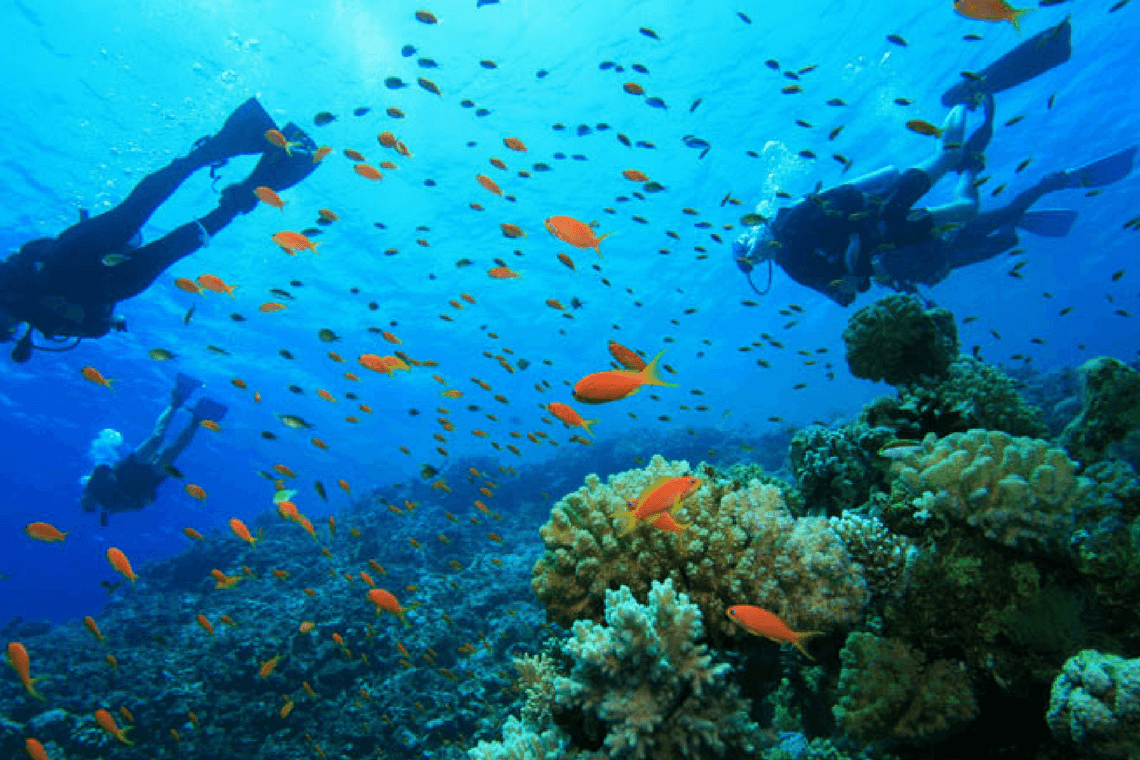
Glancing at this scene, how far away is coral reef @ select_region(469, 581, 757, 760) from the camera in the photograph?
7.20 feet

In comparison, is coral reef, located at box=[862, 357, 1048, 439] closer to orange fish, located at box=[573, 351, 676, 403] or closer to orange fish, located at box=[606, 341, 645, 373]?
orange fish, located at box=[606, 341, 645, 373]

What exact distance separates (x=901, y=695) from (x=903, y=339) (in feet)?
15.1

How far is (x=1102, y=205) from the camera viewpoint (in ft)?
109

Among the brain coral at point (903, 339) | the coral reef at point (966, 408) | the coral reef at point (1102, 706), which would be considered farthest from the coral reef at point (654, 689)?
the brain coral at point (903, 339)

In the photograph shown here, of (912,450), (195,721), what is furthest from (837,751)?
(195,721)

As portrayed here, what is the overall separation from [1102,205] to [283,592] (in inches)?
2100

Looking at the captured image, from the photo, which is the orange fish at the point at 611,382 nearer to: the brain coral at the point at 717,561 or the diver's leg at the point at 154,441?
the brain coral at the point at 717,561

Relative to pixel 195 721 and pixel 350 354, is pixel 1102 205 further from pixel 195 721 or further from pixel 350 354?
pixel 350 354

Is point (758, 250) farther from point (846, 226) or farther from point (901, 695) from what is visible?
point (901, 695)

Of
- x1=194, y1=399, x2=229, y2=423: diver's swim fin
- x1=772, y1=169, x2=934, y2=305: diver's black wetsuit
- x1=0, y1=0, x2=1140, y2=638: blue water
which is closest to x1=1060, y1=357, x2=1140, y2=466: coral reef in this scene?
x1=772, y1=169, x2=934, y2=305: diver's black wetsuit

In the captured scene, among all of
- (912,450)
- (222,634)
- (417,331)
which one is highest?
(417,331)

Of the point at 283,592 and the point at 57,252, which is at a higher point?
the point at 57,252

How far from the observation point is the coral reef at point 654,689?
2.20 meters

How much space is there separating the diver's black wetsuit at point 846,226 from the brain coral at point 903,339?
2.90 m
